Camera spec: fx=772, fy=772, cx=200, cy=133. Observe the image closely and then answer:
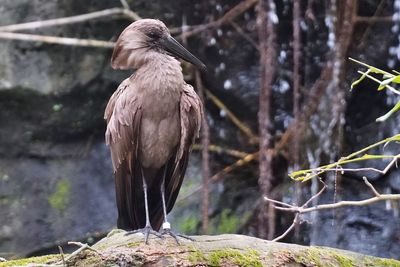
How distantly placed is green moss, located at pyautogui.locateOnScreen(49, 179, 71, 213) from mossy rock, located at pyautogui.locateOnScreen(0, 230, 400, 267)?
2.77m

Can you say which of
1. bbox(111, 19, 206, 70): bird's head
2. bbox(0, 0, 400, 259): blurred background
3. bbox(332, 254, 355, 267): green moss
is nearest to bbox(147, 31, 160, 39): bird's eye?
bbox(111, 19, 206, 70): bird's head

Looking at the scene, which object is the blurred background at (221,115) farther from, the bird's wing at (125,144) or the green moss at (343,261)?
the green moss at (343,261)

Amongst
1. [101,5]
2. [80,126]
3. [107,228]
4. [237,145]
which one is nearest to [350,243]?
[237,145]

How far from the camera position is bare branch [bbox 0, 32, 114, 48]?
5635 mm

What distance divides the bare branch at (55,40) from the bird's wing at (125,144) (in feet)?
6.52

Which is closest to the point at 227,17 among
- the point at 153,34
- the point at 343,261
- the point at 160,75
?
the point at 153,34

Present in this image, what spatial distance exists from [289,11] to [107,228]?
220 cm

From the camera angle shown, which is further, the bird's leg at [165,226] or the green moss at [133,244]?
the bird's leg at [165,226]

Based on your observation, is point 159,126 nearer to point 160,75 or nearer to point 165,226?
point 160,75

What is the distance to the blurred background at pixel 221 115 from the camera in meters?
5.67

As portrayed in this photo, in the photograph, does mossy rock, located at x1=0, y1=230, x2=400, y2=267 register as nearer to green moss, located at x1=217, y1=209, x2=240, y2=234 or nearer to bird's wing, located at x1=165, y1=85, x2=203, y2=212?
bird's wing, located at x1=165, y1=85, x2=203, y2=212

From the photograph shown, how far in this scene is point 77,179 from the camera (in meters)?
5.87

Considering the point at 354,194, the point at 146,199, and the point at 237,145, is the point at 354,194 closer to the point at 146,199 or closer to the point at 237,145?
the point at 237,145

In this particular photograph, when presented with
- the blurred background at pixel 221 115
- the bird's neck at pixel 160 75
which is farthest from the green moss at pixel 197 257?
the blurred background at pixel 221 115
